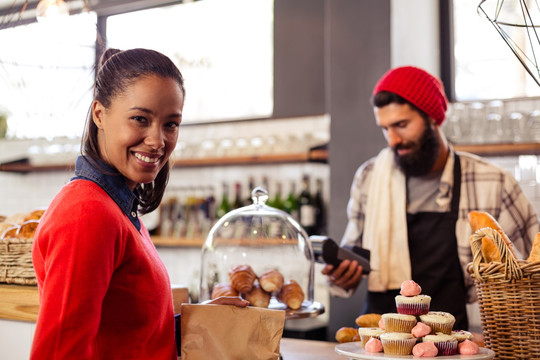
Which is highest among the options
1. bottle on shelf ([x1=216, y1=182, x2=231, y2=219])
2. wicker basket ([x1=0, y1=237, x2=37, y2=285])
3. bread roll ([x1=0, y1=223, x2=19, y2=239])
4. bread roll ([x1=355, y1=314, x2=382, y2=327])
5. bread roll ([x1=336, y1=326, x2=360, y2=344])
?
bottle on shelf ([x1=216, y1=182, x2=231, y2=219])

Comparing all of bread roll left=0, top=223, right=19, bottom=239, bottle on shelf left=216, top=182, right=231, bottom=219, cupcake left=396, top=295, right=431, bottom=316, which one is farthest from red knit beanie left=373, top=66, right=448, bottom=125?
bottle on shelf left=216, top=182, right=231, bottom=219

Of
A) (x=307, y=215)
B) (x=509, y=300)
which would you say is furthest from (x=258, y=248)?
(x=307, y=215)

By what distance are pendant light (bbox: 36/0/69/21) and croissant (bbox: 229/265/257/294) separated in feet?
3.20

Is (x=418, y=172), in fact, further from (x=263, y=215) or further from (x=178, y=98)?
(x=178, y=98)

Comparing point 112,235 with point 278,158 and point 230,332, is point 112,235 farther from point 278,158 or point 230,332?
point 278,158

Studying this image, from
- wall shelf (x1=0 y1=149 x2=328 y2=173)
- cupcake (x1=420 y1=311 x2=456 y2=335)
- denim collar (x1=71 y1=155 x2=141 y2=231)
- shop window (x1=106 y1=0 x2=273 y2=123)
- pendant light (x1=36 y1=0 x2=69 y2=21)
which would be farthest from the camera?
shop window (x1=106 y1=0 x2=273 y2=123)

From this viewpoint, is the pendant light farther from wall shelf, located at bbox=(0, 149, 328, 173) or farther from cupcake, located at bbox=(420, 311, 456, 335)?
wall shelf, located at bbox=(0, 149, 328, 173)

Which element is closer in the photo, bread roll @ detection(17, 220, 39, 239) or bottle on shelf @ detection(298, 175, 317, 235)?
bread roll @ detection(17, 220, 39, 239)

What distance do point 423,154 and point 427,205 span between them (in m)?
0.25

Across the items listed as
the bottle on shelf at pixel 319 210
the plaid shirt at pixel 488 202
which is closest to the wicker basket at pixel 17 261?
the plaid shirt at pixel 488 202

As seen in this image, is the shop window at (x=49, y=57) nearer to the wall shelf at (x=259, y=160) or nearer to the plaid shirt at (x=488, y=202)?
the plaid shirt at (x=488, y=202)

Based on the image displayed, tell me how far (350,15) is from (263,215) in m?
2.01

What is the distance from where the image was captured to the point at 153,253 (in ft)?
4.29

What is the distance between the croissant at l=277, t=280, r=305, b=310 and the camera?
1.90 m
